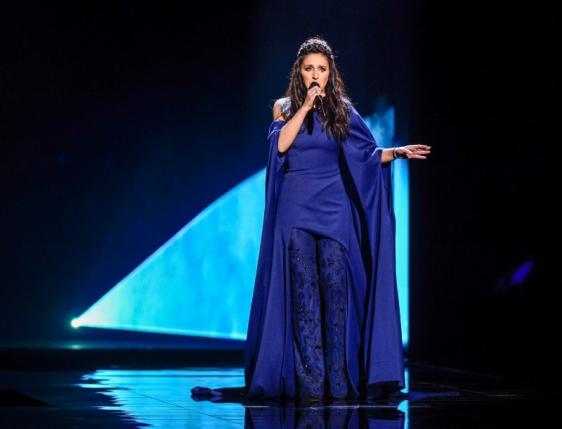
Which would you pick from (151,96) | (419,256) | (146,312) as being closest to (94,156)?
(151,96)

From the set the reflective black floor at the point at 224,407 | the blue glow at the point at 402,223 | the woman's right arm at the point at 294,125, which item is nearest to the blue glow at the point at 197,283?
the blue glow at the point at 402,223

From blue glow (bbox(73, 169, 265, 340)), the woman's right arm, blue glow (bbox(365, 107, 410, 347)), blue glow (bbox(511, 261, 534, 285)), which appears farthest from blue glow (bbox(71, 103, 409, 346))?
the woman's right arm

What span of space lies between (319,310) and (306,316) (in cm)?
6

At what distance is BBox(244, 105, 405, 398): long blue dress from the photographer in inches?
148

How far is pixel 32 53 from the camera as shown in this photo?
24.1 ft

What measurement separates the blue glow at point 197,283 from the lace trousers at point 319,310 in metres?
3.68

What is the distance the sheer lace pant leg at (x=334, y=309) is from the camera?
3.77 m

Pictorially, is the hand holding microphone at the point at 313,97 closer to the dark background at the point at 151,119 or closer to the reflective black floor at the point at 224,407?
the reflective black floor at the point at 224,407

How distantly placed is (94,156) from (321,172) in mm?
3911

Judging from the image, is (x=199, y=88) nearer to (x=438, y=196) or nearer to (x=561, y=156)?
(x=438, y=196)

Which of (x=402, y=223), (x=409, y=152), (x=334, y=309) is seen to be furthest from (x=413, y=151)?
(x=402, y=223)

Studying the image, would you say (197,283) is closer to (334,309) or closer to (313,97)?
(334,309)

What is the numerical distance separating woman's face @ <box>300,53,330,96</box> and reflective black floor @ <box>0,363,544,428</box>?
3.58ft

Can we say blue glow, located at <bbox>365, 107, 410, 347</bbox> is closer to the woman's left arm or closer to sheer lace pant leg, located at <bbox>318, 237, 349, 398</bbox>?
the woman's left arm
